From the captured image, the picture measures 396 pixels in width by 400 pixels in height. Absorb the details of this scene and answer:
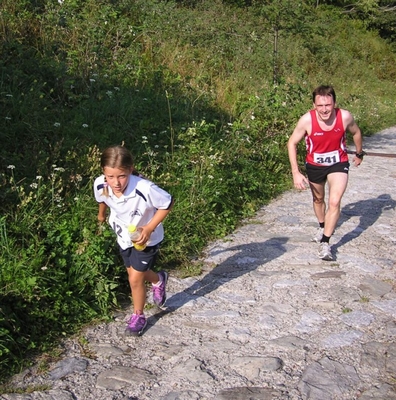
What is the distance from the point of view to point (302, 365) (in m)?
3.89

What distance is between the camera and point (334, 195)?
5.90m

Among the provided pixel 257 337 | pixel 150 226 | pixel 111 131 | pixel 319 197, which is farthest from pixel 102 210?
pixel 111 131

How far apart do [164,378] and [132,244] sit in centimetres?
95

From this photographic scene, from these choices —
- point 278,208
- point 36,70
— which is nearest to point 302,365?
point 278,208

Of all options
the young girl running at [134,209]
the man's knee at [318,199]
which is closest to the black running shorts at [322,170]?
the man's knee at [318,199]

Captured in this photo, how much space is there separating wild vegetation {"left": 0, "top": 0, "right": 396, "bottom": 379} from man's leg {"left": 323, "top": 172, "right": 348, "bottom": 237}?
1166 millimetres

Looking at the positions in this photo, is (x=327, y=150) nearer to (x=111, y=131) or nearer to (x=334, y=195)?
(x=334, y=195)

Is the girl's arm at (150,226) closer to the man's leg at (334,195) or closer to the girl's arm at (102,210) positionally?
the girl's arm at (102,210)

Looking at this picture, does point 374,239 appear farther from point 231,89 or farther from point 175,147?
point 231,89

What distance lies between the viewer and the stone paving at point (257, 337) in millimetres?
3648

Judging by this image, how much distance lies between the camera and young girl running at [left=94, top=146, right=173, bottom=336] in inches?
160

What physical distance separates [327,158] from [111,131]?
270cm

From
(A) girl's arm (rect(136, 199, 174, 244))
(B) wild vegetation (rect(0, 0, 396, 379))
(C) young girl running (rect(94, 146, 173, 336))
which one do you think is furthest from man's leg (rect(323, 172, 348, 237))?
(A) girl's arm (rect(136, 199, 174, 244))

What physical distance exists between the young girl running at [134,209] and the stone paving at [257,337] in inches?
14.4
